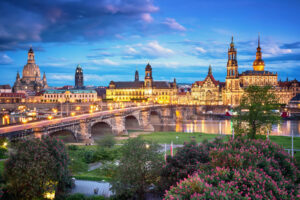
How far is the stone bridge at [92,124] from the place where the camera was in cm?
4394

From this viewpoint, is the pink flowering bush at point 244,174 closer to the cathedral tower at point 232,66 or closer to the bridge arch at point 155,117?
the bridge arch at point 155,117

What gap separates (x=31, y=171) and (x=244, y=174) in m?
16.0

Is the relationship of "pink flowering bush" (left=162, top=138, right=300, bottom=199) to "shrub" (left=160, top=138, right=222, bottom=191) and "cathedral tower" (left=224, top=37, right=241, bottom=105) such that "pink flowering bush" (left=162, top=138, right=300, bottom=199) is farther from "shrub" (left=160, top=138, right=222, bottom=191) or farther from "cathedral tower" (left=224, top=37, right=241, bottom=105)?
"cathedral tower" (left=224, top=37, right=241, bottom=105)

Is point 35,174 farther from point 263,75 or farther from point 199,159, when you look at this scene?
point 263,75

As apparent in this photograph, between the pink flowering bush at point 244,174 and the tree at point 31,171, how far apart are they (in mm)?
9163

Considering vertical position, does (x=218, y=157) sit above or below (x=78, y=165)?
above

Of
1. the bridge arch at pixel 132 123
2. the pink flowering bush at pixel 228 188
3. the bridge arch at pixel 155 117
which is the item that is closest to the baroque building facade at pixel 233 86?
the bridge arch at pixel 155 117

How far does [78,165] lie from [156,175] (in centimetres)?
1416

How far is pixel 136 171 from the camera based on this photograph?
87.1 feet

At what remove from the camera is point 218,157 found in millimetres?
20906

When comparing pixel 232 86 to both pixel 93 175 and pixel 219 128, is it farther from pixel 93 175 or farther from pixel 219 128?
pixel 93 175

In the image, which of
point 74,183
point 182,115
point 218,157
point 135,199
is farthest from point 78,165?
point 182,115

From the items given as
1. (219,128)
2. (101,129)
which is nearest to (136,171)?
(101,129)

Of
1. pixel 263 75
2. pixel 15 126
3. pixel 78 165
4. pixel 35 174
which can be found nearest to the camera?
pixel 35 174
